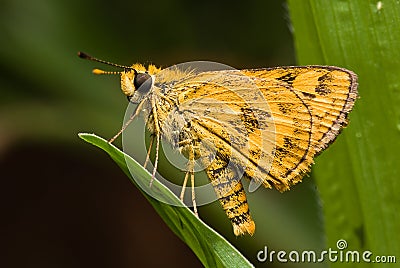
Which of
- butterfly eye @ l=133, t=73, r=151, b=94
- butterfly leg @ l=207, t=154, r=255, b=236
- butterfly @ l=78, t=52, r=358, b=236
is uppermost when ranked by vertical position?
butterfly eye @ l=133, t=73, r=151, b=94

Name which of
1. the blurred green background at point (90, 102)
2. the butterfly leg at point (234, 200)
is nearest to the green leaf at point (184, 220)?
the butterfly leg at point (234, 200)

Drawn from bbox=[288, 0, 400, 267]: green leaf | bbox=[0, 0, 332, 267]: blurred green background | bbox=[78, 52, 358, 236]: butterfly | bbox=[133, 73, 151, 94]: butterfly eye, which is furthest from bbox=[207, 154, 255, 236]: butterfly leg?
bbox=[0, 0, 332, 267]: blurred green background

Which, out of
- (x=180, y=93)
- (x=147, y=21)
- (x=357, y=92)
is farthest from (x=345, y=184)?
(x=147, y=21)

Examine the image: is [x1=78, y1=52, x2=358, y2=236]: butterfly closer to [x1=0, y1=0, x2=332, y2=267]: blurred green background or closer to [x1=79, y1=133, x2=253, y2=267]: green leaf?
[x1=79, y1=133, x2=253, y2=267]: green leaf

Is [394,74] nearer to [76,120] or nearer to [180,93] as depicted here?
[180,93]

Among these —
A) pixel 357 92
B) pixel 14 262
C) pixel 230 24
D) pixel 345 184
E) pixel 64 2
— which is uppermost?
pixel 64 2

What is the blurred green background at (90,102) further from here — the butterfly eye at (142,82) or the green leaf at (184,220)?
the green leaf at (184,220)

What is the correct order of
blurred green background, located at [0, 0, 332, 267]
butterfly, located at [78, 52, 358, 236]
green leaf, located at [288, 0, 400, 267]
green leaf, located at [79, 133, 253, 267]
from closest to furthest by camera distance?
1. green leaf, located at [79, 133, 253, 267]
2. green leaf, located at [288, 0, 400, 267]
3. butterfly, located at [78, 52, 358, 236]
4. blurred green background, located at [0, 0, 332, 267]
